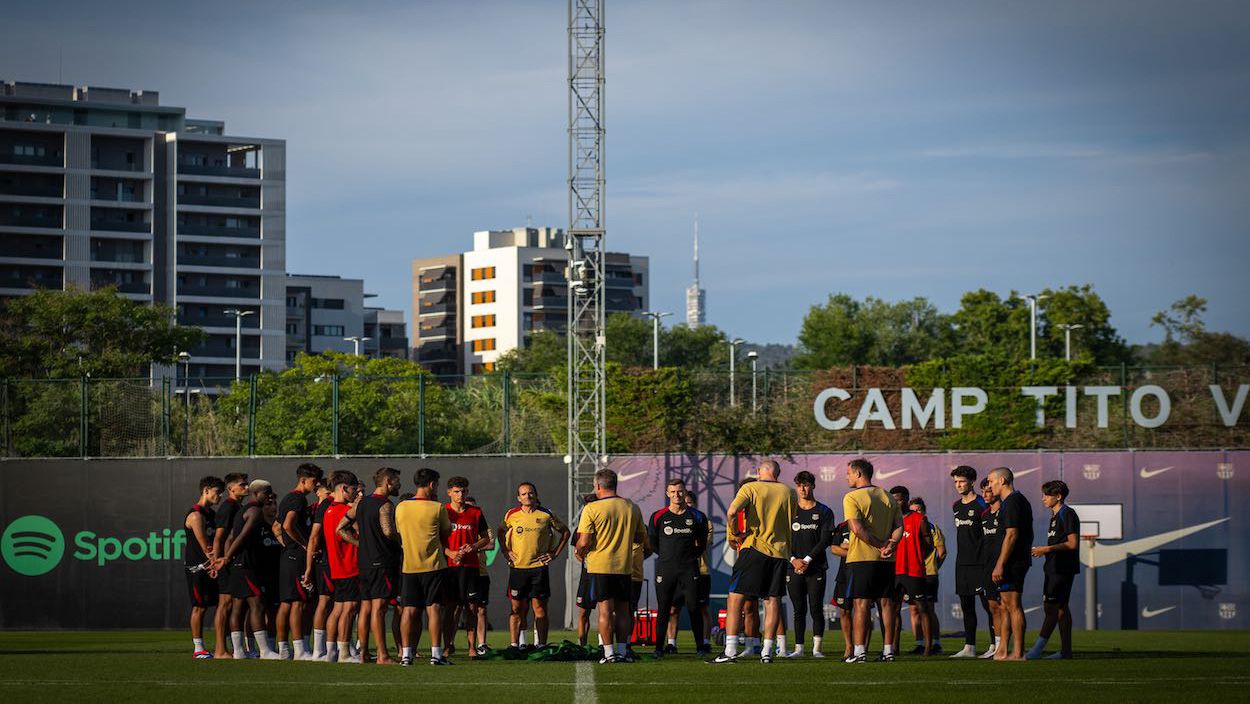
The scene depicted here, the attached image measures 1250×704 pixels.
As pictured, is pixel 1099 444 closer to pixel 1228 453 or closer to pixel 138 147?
pixel 1228 453

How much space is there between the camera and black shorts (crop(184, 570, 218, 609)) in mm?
16469

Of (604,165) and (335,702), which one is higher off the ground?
(604,165)

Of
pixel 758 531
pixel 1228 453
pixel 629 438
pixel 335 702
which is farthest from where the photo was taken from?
pixel 629 438

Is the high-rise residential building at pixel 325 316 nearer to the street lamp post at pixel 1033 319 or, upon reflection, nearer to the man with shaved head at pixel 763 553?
the street lamp post at pixel 1033 319

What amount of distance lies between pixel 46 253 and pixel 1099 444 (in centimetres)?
9083

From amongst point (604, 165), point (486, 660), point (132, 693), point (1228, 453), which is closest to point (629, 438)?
point (604, 165)

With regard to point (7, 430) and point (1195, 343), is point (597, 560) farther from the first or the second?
point (1195, 343)

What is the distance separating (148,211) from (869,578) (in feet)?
334

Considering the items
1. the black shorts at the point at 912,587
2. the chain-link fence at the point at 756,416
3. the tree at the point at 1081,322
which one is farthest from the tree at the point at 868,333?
the black shorts at the point at 912,587

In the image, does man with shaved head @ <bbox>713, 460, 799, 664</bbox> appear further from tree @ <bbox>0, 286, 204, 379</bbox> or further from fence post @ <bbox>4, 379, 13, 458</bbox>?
tree @ <bbox>0, 286, 204, 379</bbox>

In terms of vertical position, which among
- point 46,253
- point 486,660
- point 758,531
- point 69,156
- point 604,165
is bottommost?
point 486,660

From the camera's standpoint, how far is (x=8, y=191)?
106 metres

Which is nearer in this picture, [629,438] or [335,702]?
[335,702]

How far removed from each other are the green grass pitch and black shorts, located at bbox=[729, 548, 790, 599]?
2.32 ft
